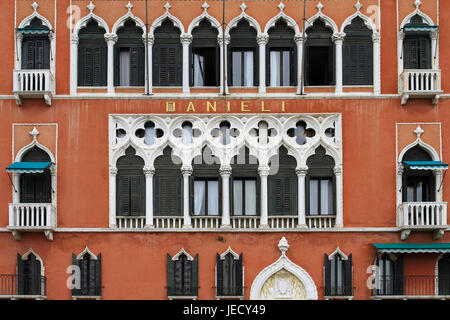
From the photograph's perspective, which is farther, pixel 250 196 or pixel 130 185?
pixel 250 196

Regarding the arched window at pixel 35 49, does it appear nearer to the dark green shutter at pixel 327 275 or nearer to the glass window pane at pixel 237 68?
the glass window pane at pixel 237 68

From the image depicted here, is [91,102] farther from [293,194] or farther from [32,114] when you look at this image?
[293,194]

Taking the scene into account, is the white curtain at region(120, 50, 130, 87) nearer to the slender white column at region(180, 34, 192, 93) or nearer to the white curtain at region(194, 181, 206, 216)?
the slender white column at region(180, 34, 192, 93)

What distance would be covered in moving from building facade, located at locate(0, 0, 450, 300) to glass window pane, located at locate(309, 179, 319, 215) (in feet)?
0.24

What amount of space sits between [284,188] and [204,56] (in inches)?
208

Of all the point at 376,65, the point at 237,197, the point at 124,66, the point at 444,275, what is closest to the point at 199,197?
the point at 237,197

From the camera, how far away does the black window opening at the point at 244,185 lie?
3291 centimetres

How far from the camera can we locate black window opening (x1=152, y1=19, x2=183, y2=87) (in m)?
33.3

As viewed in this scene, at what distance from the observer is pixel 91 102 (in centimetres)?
3309

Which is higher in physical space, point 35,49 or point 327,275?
point 35,49

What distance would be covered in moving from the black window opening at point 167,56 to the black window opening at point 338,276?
7.89 m

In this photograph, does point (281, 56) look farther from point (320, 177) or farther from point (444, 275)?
point (444, 275)

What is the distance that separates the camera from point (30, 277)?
3250 centimetres

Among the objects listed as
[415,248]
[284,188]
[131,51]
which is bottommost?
[415,248]
